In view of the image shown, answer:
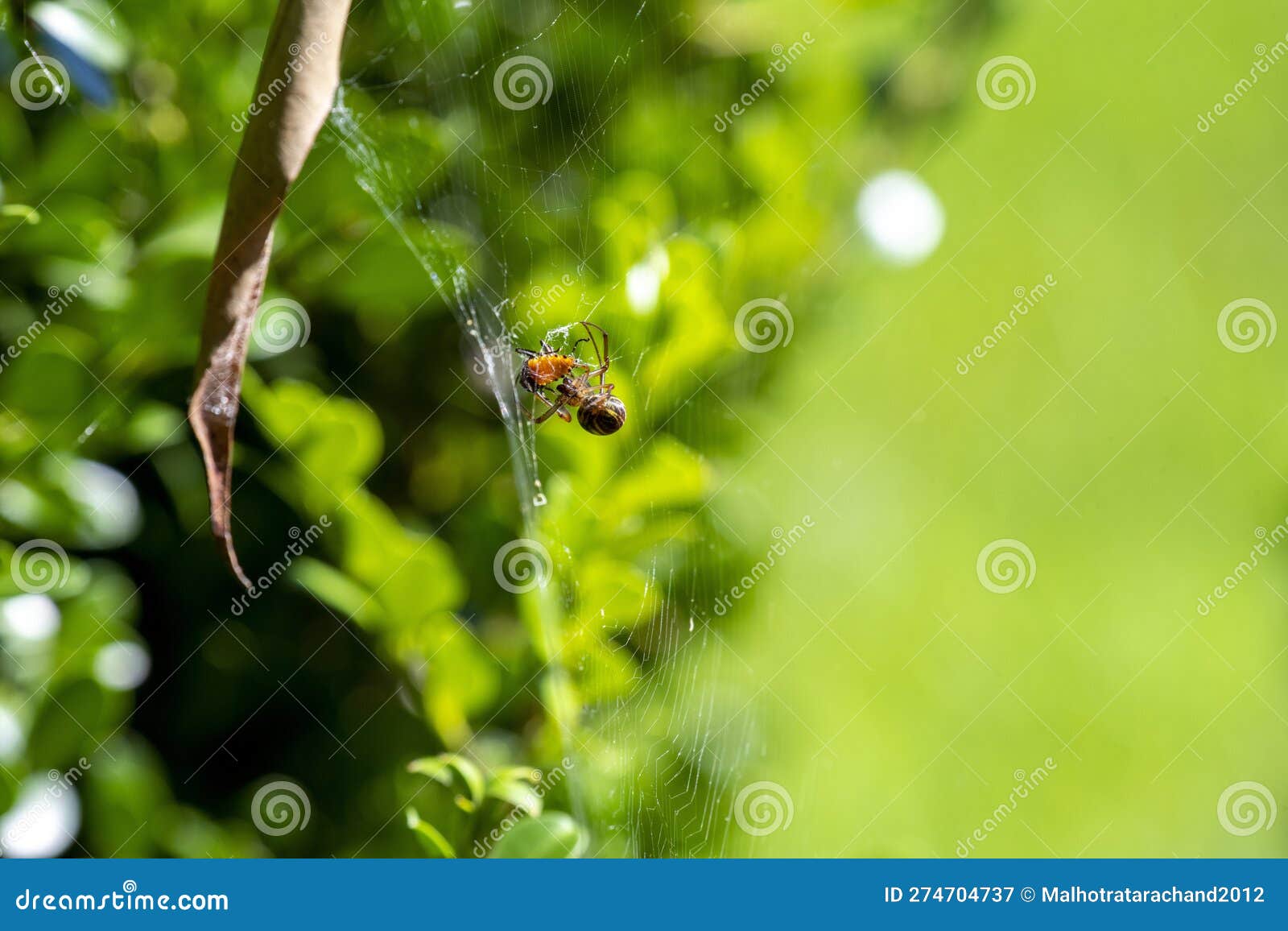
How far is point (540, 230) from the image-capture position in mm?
984

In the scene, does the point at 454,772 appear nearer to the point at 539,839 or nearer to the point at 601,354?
the point at 539,839

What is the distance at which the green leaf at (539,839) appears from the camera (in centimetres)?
76

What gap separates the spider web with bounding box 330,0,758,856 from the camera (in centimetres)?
91

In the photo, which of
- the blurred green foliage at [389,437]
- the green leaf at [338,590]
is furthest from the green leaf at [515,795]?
the green leaf at [338,590]

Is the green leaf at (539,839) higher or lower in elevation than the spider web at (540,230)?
lower

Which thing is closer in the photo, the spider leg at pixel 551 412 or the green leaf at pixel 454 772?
the green leaf at pixel 454 772

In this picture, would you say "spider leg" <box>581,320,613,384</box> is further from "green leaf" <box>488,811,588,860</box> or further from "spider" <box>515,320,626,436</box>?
"green leaf" <box>488,811,588,860</box>

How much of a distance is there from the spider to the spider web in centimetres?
2

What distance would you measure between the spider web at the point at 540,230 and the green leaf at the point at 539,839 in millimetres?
70

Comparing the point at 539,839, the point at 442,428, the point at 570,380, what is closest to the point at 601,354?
the point at 570,380

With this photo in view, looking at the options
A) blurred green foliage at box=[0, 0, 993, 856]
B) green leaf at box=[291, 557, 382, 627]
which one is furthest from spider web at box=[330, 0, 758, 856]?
green leaf at box=[291, 557, 382, 627]

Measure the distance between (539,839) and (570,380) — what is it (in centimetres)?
37

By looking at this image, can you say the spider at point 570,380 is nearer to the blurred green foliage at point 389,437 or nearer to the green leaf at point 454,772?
the blurred green foliage at point 389,437

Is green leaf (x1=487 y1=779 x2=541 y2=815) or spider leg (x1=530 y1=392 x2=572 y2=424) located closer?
green leaf (x1=487 y1=779 x2=541 y2=815)
